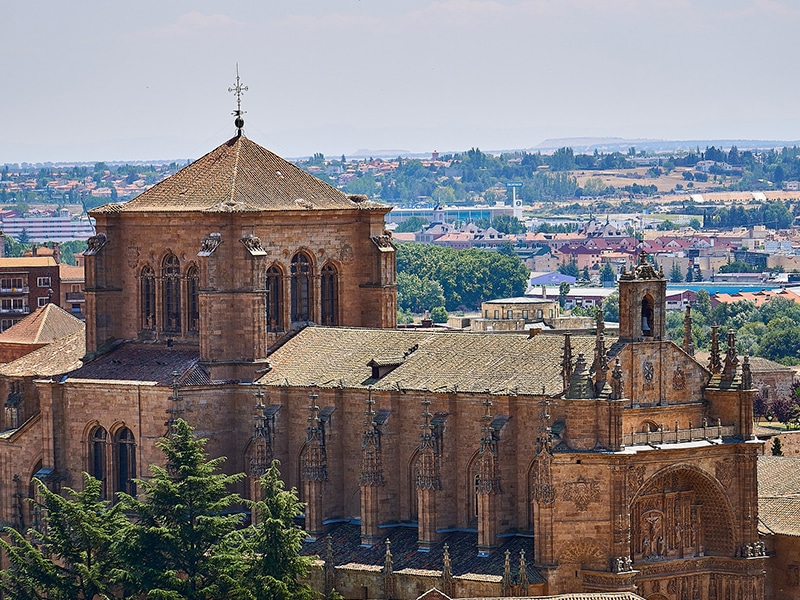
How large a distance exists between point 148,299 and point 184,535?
21851mm

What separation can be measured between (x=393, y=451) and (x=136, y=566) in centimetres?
1278

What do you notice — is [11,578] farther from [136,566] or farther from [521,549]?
[521,549]

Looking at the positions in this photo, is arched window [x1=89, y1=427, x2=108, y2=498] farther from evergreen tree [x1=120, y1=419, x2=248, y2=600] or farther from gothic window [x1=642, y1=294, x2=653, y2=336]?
gothic window [x1=642, y1=294, x2=653, y2=336]

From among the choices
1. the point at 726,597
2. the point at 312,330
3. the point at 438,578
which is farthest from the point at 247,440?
the point at 726,597

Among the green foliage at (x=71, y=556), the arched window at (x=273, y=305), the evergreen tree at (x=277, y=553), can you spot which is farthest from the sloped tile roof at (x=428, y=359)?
the green foliage at (x=71, y=556)

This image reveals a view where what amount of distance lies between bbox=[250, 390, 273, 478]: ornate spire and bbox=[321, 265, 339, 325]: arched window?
11577 mm

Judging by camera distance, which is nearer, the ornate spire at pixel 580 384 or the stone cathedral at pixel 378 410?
the ornate spire at pixel 580 384

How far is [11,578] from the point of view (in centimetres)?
12006

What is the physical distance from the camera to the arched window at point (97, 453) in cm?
13112

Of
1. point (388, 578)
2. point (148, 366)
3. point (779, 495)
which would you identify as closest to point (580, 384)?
point (388, 578)

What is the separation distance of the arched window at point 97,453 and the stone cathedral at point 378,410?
0.32 ft

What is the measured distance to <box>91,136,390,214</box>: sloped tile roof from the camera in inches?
5221

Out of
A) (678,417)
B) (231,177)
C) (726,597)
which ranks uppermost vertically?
(231,177)

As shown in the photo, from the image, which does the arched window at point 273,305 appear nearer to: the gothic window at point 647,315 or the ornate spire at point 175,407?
the ornate spire at point 175,407
